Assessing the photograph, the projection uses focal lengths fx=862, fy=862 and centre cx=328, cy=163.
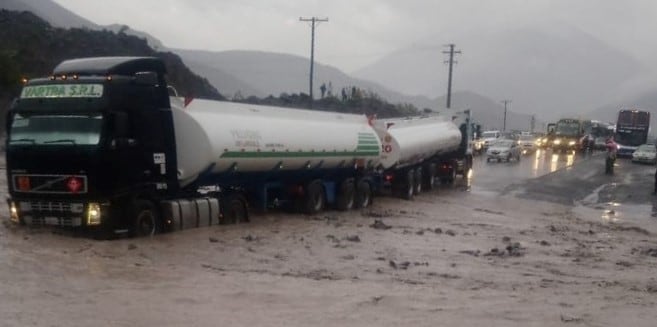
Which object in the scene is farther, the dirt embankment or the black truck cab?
the black truck cab

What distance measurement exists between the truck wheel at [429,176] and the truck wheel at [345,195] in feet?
32.1

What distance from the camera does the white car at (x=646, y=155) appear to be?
62094 millimetres

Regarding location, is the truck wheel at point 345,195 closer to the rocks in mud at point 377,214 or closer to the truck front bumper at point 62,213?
the rocks in mud at point 377,214

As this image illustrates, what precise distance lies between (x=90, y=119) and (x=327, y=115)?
A: 1010cm

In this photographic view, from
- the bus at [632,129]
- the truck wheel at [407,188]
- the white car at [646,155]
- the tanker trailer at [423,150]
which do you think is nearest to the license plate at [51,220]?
the tanker trailer at [423,150]

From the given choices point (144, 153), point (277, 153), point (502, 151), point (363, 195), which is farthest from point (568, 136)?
point (144, 153)

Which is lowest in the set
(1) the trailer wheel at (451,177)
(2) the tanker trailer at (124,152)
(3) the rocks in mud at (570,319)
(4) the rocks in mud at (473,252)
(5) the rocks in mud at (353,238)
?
(1) the trailer wheel at (451,177)

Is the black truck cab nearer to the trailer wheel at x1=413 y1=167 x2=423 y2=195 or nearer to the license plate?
the license plate

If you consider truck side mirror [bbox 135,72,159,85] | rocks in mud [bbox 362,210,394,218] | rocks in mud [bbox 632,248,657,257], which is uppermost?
truck side mirror [bbox 135,72,159,85]

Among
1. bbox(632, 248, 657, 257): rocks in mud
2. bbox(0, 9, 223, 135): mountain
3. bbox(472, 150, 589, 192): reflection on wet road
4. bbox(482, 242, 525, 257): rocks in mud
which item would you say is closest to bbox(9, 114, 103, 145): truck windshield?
bbox(482, 242, 525, 257): rocks in mud

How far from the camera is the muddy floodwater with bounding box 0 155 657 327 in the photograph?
9.97 m

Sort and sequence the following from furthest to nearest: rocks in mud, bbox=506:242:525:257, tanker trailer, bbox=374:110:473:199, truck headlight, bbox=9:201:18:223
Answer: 1. tanker trailer, bbox=374:110:473:199
2. rocks in mud, bbox=506:242:525:257
3. truck headlight, bbox=9:201:18:223

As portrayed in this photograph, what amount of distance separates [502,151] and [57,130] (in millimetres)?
44572

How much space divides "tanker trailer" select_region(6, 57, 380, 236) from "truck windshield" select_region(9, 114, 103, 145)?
0.06ft
